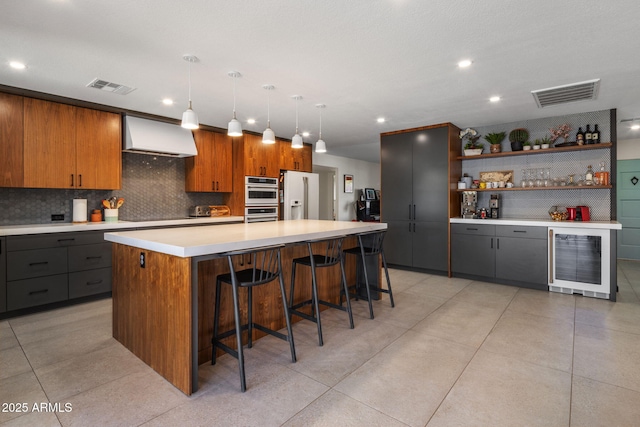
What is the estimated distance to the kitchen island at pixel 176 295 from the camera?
1.99 metres

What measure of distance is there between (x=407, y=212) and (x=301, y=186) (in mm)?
2042

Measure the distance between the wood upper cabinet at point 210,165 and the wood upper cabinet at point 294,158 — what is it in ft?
3.14

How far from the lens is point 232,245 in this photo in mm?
2125

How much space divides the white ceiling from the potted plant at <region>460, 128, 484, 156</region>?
1024 mm

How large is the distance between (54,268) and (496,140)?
6007 mm

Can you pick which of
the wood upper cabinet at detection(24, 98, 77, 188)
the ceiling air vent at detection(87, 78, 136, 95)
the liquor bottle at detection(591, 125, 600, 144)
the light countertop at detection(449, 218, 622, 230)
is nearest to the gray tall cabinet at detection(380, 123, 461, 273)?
the light countertop at detection(449, 218, 622, 230)

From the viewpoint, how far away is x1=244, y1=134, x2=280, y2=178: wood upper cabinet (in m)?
5.52

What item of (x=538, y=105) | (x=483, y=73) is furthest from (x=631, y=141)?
(x=483, y=73)

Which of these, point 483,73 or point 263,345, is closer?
point 263,345

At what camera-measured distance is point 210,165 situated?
536 centimetres

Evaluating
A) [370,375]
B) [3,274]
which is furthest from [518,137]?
[3,274]

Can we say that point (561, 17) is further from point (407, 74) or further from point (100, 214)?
point (100, 214)

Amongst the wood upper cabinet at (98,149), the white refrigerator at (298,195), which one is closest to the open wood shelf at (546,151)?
the white refrigerator at (298,195)

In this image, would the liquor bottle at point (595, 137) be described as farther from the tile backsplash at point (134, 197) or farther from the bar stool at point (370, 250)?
the tile backsplash at point (134, 197)
